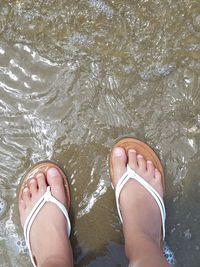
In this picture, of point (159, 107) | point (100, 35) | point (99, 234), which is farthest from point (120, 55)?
point (99, 234)

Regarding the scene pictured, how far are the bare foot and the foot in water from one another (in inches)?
9.3

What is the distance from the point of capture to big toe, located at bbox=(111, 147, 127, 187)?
7.17ft

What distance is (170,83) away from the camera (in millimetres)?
2166

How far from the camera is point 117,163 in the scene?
2.20 m

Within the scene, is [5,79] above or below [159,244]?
above

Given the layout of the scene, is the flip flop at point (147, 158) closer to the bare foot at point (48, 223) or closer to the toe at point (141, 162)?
the toe at point (141, 162)

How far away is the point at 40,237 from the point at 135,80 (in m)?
0.75

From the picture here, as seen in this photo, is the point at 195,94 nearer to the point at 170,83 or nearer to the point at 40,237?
the point at 170,83

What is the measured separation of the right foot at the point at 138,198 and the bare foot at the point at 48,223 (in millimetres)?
240

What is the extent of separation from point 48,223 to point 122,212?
1.03ft

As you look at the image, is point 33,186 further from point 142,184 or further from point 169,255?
point 169,255

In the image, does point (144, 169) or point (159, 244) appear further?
point (144, 169)

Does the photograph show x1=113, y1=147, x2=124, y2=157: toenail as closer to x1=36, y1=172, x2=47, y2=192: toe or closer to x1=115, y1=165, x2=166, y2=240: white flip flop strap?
x1=115, y1=165, x2=166, y2=240: white flip flop strap

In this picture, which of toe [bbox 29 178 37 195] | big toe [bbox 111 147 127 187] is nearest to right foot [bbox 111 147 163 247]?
big toe [bbox 111 147 127 187]
